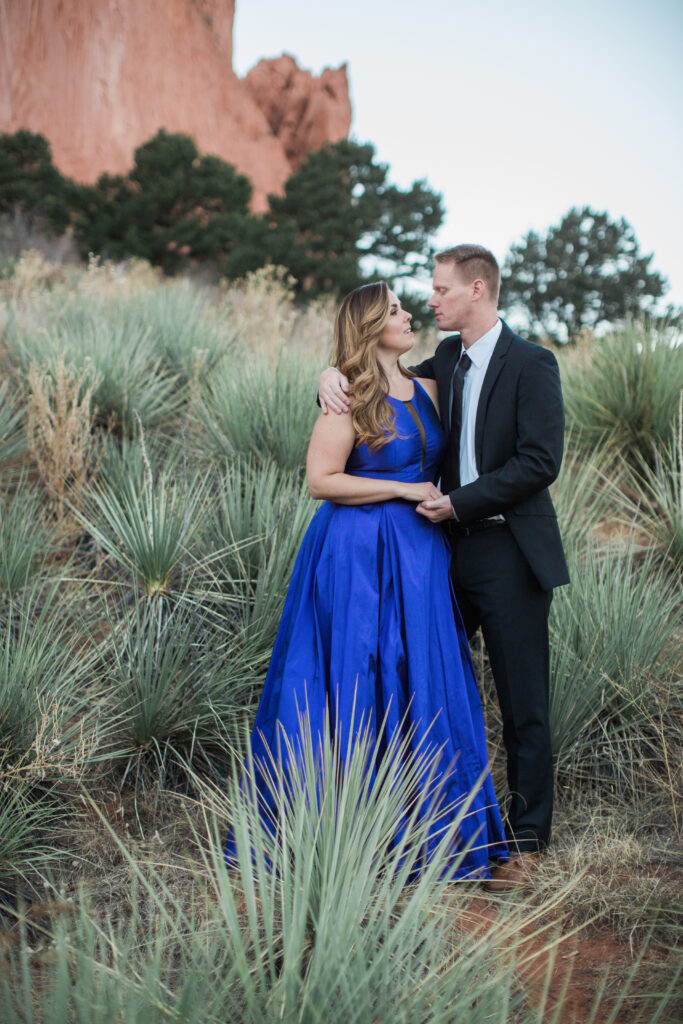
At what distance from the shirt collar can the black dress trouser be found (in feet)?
2.16

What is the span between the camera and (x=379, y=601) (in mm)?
2805

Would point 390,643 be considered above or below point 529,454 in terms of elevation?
below

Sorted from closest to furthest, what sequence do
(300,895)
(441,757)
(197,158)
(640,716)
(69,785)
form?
(300,895)
(441,757)
(69,785)
(640,716)
(197,158)

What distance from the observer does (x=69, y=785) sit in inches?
123

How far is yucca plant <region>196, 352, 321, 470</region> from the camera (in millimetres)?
4773

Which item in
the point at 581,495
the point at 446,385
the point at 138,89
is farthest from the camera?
the point at 138,89

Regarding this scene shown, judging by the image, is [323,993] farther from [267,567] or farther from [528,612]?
[267,567]

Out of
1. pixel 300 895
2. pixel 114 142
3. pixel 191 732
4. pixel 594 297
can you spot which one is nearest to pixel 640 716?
pixel 191 732

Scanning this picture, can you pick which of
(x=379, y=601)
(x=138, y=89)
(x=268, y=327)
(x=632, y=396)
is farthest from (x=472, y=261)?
(x=138, y=89)

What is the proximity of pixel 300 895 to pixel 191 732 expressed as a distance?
6.32 feet

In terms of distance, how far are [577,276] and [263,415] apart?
27.9 metres

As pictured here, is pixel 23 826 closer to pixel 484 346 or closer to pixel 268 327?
pixel 484 346

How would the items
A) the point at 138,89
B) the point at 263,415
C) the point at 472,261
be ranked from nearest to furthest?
the point at 472,261 → the point at 263,415 → the point at 138,89

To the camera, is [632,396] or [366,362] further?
[632,396]
